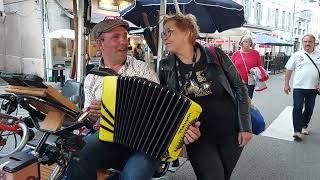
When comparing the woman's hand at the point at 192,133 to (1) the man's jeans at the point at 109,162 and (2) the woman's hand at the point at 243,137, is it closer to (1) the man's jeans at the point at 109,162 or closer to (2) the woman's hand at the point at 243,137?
(1) the man's jeans at the point at 109,162

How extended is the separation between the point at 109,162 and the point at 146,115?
0.51m

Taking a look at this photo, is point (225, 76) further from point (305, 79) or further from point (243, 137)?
point (305, 79)

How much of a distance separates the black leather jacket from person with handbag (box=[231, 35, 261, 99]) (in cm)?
446

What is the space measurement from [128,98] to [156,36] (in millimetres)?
2789

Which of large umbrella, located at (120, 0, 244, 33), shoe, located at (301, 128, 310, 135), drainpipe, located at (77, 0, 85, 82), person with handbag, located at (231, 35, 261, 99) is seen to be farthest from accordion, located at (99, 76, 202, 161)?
person with handbag, located at (231, 35, 261, 99)

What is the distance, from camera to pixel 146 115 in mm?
2314

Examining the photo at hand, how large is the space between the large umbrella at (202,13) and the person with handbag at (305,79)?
4.17ft

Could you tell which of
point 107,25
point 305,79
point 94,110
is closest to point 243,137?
point 94,110

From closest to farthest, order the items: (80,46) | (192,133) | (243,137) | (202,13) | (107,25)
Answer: (192,133) < (243,137) < (107,25) < (80,46) < (202,13)

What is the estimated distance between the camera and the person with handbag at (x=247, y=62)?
23.2ft

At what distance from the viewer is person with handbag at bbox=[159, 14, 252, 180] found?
2.56 m

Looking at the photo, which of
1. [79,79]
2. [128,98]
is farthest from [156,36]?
[128,98]

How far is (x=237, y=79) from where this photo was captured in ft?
8.77

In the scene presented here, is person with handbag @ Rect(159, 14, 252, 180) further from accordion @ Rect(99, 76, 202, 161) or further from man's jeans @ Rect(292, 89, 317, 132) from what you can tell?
man's jeans @ Rect(292, 89, 317, 132)
